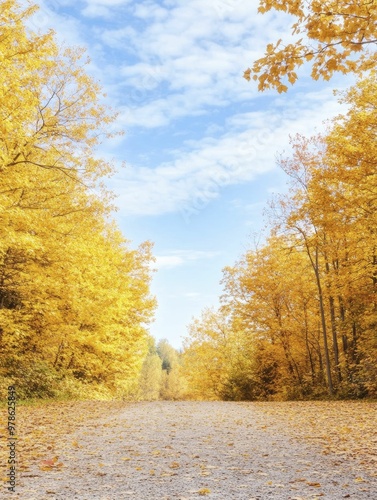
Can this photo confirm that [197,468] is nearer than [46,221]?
Yes

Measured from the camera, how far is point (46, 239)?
12977mm

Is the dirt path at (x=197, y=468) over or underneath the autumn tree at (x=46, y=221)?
underneath

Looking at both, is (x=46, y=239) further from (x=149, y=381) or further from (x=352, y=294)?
(x=149, y=381)

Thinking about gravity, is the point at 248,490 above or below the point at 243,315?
below

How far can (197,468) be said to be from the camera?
17.9 ft

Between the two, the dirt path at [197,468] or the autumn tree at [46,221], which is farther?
the autumn tree at [46,221]

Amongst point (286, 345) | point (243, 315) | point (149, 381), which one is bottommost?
point (149, 381)

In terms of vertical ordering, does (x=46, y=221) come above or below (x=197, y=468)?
above

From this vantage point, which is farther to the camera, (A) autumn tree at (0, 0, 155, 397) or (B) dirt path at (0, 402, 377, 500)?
(A) autumn tree at (0, 0, 155, 397)

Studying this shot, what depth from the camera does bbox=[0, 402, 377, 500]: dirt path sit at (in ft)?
14.7

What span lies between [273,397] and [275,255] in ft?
22.6

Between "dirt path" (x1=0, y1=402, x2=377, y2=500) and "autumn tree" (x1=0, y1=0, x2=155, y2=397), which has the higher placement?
"autumn tree" (x1=0, y1=0, x2=155, y2=397)

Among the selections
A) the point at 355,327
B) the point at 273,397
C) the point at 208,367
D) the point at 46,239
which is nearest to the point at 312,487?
the point at 46,239

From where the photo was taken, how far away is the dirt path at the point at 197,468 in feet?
14.7
